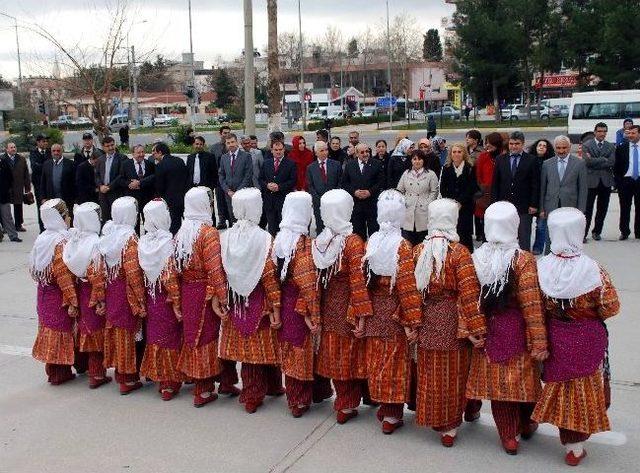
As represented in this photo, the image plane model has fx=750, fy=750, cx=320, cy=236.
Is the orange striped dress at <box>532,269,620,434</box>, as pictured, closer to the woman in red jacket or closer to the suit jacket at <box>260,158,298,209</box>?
the suit jacket at <box>260,158,298,209</box>

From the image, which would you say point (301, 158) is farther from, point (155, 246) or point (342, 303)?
point (342, 303)

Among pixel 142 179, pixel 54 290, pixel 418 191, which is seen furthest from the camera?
pixel 142 179

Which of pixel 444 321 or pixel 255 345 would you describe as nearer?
pixel 444 321

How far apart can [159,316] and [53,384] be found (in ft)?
4.30

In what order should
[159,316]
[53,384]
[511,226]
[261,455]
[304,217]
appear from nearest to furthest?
1. [511,226]
2. [261,455]
3. [304,217]
4. [159,316]
5. [53,384]

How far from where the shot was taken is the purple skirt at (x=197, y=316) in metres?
5.36

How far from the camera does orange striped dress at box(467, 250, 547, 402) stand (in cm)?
433

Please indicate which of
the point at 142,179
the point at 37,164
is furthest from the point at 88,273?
the point at 37,164

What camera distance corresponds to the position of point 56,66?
2483 centimetres

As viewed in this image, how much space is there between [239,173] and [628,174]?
18.9ft

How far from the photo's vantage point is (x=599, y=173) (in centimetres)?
1080

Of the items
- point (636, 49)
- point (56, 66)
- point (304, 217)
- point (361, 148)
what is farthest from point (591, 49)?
point (304, 217)

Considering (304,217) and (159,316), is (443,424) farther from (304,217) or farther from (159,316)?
(159,316)

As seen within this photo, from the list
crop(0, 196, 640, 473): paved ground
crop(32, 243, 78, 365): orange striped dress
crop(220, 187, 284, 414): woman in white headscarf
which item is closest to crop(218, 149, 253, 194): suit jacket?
crop(0, 196, 640, 473): paved ground
